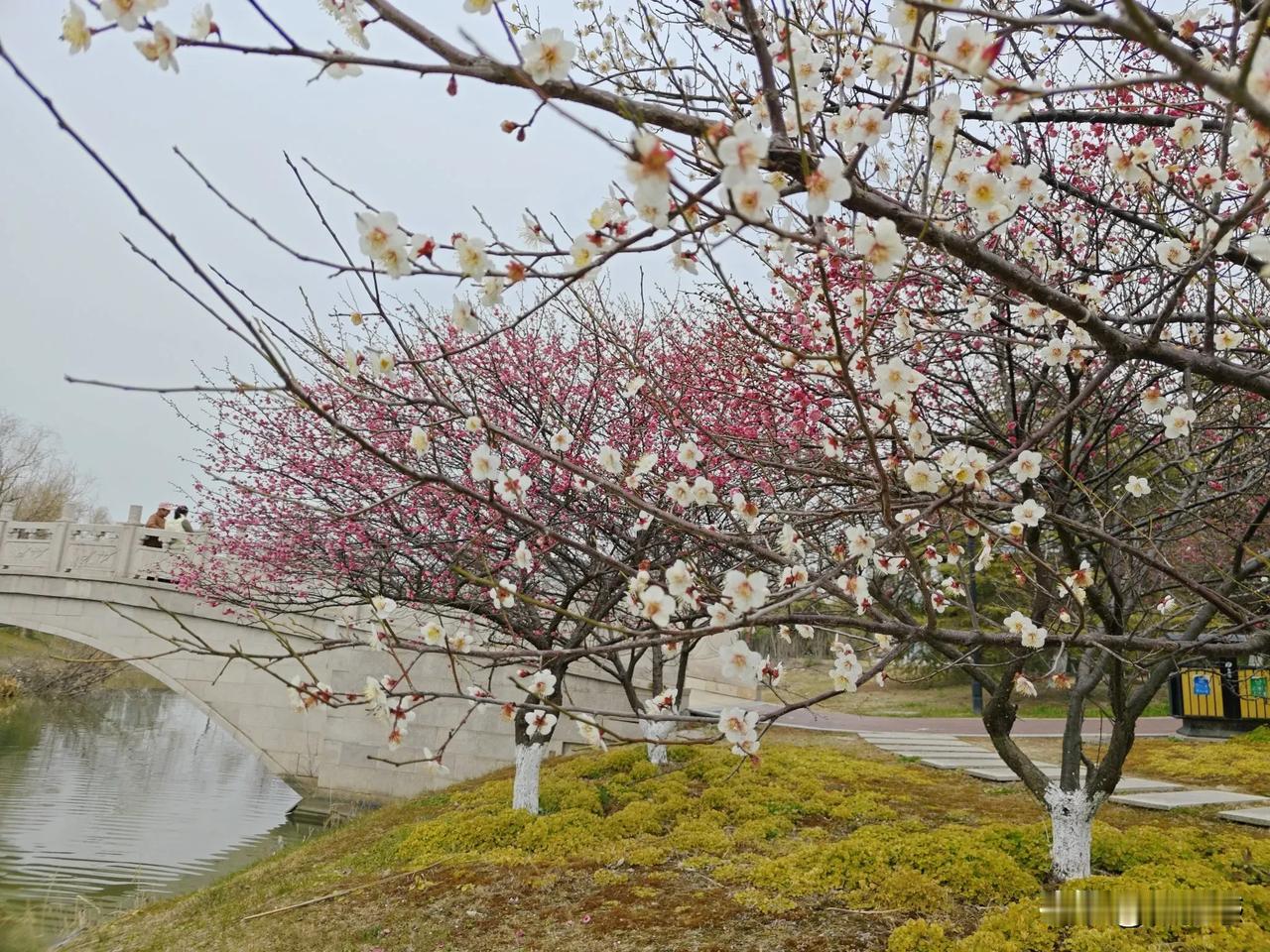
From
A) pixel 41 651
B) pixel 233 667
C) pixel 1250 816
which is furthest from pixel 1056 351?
pixel 41 651

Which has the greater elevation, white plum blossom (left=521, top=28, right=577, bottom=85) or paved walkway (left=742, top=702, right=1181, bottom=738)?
white plum blossom (left=521, top=28, right=577, bottom=85)

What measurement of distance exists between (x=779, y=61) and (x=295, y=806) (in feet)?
45.4

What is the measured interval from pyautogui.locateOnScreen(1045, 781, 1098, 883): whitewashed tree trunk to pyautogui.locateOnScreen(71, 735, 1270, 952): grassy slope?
0.71 feet

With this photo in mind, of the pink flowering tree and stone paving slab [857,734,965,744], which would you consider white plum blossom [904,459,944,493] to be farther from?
stone paving slab [857,734,965,744]

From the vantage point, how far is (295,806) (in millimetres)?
12875

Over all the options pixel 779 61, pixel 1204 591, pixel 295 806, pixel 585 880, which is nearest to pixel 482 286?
pixel 779 61

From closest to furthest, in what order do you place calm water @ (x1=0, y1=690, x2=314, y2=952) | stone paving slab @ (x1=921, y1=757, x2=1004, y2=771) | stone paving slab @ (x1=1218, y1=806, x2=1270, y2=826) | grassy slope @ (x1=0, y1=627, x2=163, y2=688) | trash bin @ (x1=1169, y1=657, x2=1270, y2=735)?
1. stone paving slab @ (x1=1218, y1=806, x2=1270, y2=826)
2. calm water @ (x1=0, y1=690, x2=314, y2=952)
3. stone paving slab @ (x1=921, y1=757, x2=1004, y2=771)
4. trash bin @ (x1=1169, y1=657, x2=1270, y2=735)
5. grassy slope @ (x1=0, y1=627, x2=163, y2=688)

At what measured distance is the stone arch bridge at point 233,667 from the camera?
11.9 m

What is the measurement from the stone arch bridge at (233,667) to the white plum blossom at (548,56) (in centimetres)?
1104

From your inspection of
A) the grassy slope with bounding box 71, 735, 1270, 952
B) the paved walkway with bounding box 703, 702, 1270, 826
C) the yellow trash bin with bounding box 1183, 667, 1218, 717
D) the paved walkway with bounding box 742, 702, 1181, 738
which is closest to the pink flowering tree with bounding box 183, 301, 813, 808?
the grassy slope with bounding box 71, 735, 1270, 952

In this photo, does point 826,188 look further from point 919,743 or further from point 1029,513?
point 919,743

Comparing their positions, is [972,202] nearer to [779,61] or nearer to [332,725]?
[779,61]

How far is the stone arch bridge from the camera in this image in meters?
11.9

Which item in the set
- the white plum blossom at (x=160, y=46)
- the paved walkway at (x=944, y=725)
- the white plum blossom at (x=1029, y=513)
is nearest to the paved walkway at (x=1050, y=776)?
the paved walkway at (x=944, y=725)
